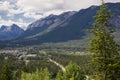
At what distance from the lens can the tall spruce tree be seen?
34.7 meters

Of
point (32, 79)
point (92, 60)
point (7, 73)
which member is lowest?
point (32, 79)

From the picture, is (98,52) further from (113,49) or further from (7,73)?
(7,73)

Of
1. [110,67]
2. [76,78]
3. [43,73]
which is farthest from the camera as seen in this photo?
[43,73]

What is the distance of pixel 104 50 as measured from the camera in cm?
3506

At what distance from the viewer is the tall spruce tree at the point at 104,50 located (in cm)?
3472

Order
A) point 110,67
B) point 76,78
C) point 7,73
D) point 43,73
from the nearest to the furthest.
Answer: point 110,67, point 7,73, point 76,78, point 43,73

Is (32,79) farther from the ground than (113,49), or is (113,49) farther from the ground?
(113,49)

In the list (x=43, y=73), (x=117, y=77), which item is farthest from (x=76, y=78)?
(x=117, y=77)

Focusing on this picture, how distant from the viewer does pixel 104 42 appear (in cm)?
3531

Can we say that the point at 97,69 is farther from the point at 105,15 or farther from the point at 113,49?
the point at 105,15

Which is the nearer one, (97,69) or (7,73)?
(97,69)

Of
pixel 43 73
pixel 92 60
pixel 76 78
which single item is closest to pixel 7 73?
pixel 76 78

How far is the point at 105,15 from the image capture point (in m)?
35.5

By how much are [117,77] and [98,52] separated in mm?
3850
